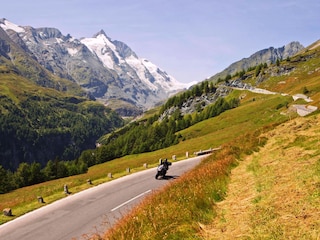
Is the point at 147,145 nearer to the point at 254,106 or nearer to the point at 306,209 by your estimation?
the point at 254,106

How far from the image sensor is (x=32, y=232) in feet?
58.4

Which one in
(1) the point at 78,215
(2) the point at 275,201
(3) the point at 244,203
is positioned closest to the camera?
(2) the point at 275,201

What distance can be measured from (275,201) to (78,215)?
44.9 feet

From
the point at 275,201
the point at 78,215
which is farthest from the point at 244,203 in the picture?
the point at 78,215

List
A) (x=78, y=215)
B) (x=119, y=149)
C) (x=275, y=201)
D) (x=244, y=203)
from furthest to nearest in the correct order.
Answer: (x=119, y=149) < (x=78, y=215) < (x=244, y=203) < (x=275, y=201)

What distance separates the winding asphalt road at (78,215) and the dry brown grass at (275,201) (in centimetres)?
518

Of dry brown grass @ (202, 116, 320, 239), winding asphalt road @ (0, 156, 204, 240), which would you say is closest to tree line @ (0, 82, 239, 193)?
winding asphalt road @ (0, 156, 204, 240)

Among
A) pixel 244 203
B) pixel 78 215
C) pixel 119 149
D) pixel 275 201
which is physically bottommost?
pixel 119 149

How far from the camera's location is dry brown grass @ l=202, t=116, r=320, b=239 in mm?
8273

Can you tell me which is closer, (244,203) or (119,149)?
(244,203)

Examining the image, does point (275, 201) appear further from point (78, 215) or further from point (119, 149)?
point (119, 149)

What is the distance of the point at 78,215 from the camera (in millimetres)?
20172

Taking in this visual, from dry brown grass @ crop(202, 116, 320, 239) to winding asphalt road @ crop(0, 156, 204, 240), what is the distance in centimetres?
518

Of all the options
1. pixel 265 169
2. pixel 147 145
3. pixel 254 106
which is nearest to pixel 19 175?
pixel 147 145
